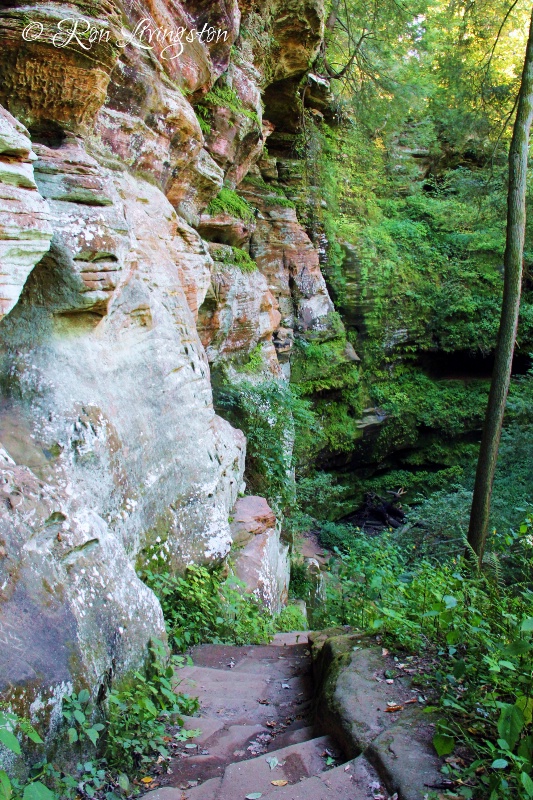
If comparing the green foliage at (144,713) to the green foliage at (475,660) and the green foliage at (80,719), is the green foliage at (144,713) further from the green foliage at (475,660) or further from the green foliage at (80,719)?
the green foliage at (475,660)

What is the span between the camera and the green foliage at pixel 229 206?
9.60m

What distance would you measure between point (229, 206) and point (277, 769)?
9.12 m

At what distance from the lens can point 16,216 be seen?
130 inches

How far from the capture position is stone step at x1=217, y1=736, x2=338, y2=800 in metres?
2.46

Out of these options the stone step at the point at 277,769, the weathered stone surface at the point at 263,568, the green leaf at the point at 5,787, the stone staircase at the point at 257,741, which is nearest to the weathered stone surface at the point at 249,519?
the weathered stone surface at the point at 263,568

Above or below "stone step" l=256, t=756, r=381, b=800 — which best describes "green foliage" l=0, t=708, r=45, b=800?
above

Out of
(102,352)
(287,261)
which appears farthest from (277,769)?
(287,261)

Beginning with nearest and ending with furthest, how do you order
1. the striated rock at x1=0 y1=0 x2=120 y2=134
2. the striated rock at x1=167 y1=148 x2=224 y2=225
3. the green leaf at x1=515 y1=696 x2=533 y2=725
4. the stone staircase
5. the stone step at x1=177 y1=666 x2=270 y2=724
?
the green leaf at x1=515 y1=696 x2=533 y2=725 → the stone staircase → the stone step at x1=177 y1=666 x2=270 y2=724 → the striated rock at x1=0 y1=0 x2=120 y2=134 → the striated rock at x1=167 y1=148 x2=224 y2=225

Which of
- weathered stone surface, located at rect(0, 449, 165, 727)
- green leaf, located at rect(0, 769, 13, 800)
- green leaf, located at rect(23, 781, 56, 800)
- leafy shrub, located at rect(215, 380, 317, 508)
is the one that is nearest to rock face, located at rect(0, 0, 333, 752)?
weathered stone surface, located at rect(0, 449, 165, 727)

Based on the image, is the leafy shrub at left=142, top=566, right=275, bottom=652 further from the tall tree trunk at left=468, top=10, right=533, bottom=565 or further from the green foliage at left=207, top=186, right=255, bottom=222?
the green foliage at left=207, top=186, right=255, bottom=222

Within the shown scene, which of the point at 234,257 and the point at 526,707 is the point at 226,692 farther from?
the point at 234,257

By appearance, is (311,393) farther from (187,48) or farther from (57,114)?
(57,114)

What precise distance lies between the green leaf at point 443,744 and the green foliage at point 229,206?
881 centimetres

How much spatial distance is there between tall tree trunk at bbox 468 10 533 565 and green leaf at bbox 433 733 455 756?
5093 mm
